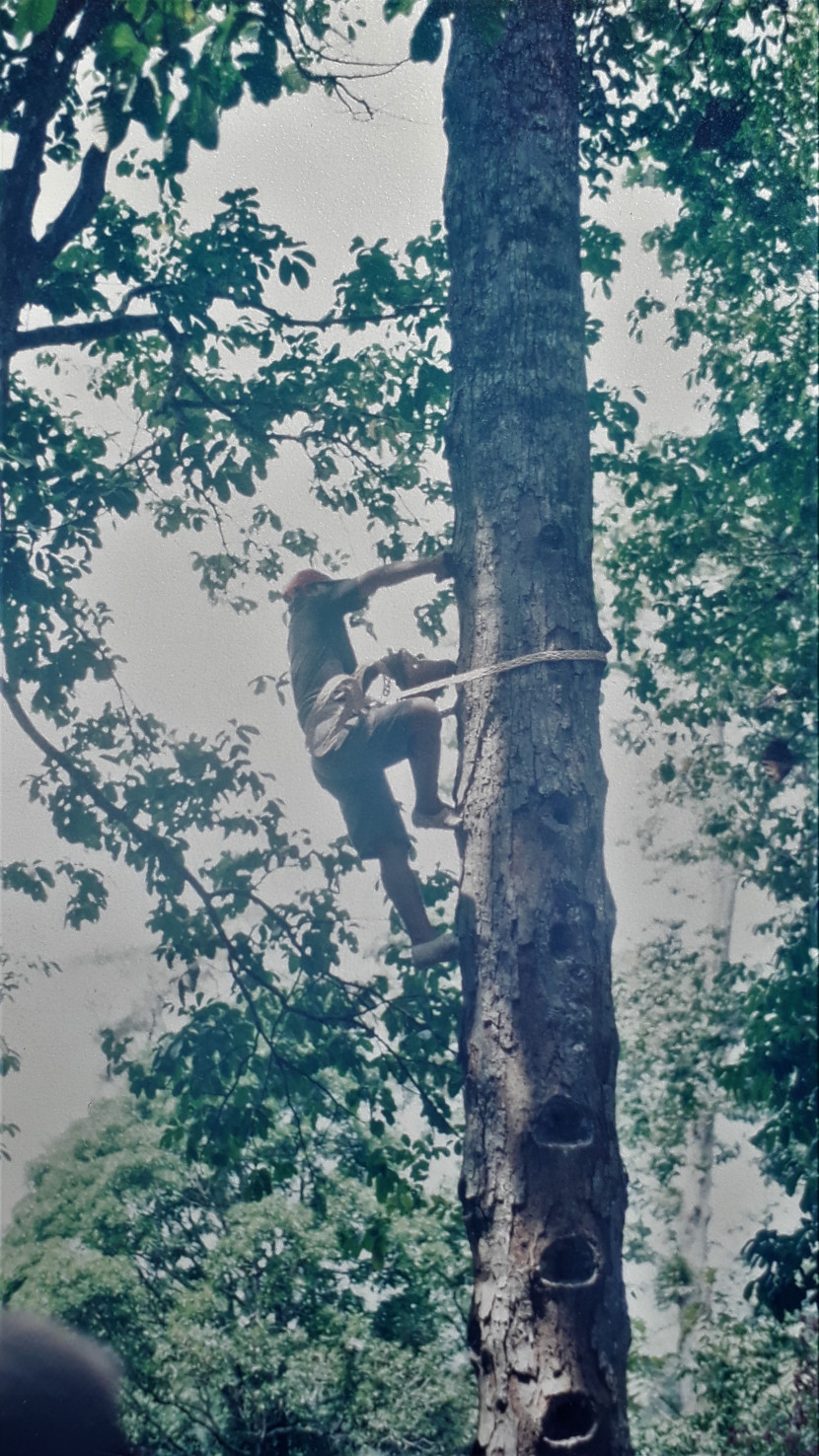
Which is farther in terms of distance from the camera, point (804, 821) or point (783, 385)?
point (804, 821)

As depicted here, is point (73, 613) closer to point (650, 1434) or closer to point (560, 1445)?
point (560, 1445)

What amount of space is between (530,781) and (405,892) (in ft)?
6.50

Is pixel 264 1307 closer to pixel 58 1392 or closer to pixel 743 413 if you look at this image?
pixel 58 1392

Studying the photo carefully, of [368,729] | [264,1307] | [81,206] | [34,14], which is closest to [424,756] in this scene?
[368,729]

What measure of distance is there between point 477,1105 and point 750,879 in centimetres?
640

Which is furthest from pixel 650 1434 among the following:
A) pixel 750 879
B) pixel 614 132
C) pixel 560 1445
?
pixel 614 132

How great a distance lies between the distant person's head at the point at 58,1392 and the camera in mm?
9234

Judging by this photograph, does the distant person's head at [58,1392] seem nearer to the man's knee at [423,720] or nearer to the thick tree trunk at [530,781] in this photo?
the man's knee at [423,720]

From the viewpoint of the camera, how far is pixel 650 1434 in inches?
378

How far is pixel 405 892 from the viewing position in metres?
4.74

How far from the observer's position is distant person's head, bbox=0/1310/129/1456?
9.23 m

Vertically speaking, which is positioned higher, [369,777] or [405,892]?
[369,777]

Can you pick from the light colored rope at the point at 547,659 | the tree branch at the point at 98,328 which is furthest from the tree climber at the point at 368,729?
the tree branch at the point at 98,328

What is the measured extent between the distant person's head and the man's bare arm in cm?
848
